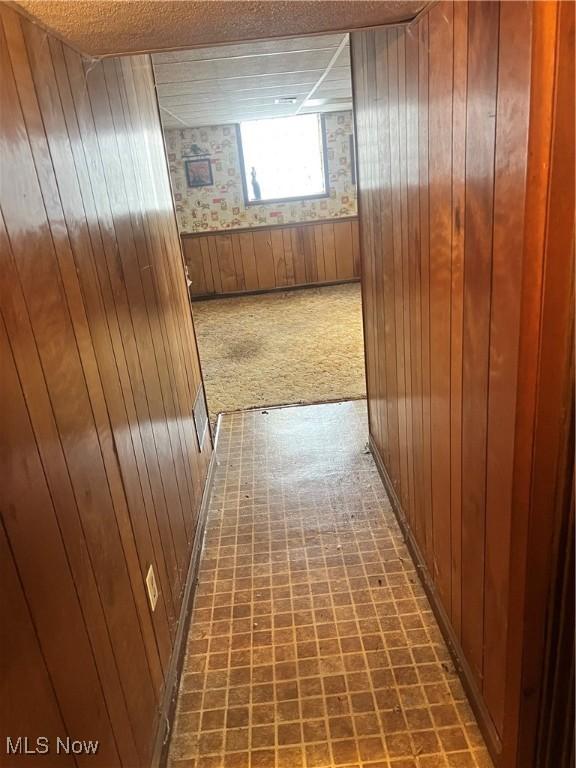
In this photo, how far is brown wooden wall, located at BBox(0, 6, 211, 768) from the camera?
91cm

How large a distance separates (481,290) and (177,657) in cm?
148

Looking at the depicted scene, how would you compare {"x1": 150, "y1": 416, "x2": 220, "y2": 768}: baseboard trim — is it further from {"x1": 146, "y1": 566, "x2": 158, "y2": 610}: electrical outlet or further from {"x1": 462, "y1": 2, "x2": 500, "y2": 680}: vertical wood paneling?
{"x1": 462, "y1": 2, "x2": 500, "y2": 680}: vertical wood paneling

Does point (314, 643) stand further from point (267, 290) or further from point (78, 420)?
point (267, 290)

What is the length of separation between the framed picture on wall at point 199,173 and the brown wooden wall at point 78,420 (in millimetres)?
4968

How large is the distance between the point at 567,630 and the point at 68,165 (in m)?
1.44

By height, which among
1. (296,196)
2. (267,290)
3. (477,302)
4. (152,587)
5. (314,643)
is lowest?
(314,643)

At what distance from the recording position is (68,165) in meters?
1.27

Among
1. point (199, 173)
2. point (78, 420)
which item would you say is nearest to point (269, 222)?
point (199, 173)

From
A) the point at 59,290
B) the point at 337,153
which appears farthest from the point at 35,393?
the point at 337,153

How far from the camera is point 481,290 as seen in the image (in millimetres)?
1207

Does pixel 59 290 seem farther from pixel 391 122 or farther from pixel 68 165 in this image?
pixel 391 122

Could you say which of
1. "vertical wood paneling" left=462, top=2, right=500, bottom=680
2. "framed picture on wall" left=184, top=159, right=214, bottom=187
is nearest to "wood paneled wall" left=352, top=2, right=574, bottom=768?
"vertical wood paneling" left=462, top=2, right=500, bottom=680

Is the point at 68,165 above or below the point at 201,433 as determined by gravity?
above

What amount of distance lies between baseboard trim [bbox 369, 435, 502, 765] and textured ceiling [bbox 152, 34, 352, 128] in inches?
77.4
